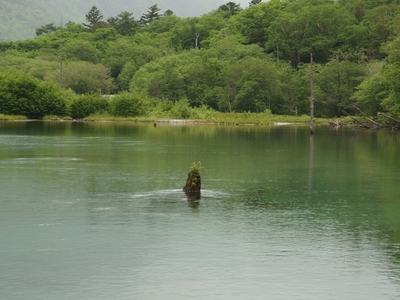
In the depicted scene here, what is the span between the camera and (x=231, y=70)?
11475cm

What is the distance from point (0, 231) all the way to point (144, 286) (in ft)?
22.1

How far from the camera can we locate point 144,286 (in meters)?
14.2

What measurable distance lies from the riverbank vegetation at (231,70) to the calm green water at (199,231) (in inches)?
1486

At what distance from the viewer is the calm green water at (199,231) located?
47.3 ft

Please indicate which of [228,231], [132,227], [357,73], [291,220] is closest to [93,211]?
[132,227]

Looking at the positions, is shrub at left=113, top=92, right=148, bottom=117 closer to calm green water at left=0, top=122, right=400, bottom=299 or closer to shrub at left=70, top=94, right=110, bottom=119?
shrub at left=70, top=94, right=110, bottom=119

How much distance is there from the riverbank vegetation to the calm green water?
3774 cm

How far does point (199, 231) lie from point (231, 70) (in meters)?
96.9

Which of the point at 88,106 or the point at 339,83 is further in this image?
the point at 339,83

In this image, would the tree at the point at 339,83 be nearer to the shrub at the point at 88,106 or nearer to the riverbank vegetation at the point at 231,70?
the riverbank vegetation at the point at 231,70

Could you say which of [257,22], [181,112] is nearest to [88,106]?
[181,112]

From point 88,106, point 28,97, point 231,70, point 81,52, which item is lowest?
point 88,106

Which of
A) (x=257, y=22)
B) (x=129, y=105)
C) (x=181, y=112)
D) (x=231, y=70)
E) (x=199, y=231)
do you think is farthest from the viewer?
(x=257, y=22)

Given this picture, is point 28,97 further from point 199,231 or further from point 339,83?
point 199,231
